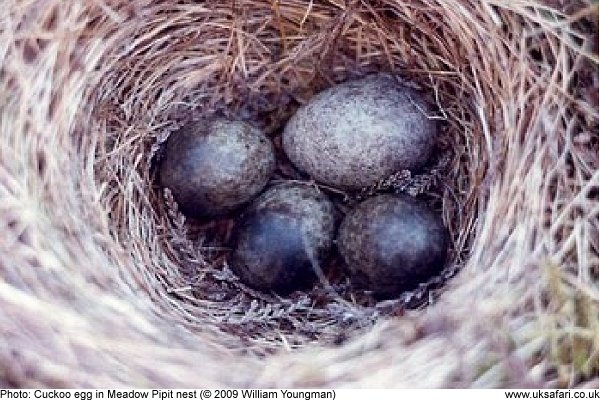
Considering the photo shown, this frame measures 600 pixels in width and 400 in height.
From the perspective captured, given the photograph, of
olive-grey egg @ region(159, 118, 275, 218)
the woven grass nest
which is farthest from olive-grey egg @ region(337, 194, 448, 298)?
olive-grey egg @ region(159, 118, 275, 218)

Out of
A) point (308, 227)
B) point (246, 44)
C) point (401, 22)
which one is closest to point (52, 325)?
point (308, 227)

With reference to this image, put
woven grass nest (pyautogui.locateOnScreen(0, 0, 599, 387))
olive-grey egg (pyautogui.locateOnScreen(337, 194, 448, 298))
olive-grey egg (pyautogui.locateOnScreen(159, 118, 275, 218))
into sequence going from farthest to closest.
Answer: olive-grey egg (pyautogui.locateOnScreen(159, 118, 275, 218)), olive-grey egg (pyautogui.locateOnScreen(337, 194, 448, 298)), woven grass nest (pyautogui.locateOnScreen(0, 0, 599, 387))

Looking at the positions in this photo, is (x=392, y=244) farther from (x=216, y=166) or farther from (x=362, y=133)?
(x=216, y=166)

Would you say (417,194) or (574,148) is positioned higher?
(574,148)

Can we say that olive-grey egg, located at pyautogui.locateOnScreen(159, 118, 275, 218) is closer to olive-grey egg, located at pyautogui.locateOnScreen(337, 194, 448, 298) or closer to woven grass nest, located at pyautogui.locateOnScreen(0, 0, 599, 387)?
woven grass nest, located at pyautogui.locateOnScreen(0, 0, 599, 387)

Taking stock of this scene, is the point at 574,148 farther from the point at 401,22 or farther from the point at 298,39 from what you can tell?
the point at 298,39
